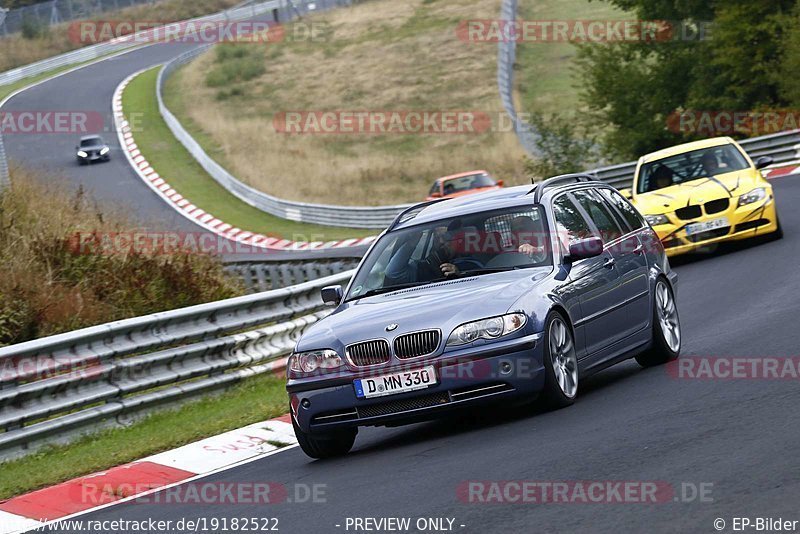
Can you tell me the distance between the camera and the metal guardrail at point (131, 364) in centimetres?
1072

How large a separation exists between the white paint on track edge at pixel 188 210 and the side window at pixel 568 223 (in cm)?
2012

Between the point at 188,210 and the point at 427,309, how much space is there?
116 ft

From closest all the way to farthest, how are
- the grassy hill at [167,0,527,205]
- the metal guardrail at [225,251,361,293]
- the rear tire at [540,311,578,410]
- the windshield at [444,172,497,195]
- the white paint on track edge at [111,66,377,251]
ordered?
the rear tire at [540,311,578,410], the metal guardrail at [225,251,361,293], the windshield at [444,172,497,195], the white paint on track edge at [111,66,377,251], the grassy hill at [167,0,527,205]

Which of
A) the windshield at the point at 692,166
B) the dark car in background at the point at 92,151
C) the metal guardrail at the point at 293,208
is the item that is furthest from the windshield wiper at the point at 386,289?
the dark car in background at the point at 92,151

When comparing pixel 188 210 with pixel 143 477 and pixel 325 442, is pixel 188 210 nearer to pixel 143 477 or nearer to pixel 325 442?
pixel 143 477

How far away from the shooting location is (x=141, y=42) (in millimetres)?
85750

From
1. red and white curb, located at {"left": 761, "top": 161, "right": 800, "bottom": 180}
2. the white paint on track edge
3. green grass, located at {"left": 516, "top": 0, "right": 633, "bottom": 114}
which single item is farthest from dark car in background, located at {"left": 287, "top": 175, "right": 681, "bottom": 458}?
green grass, located at {"left": 516, "top": 0, "right": 633, "bottom": 114}

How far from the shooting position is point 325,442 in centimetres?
897

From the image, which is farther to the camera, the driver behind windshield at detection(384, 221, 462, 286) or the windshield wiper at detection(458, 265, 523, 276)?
the driver behind windshield at detection(384, 221, 462, 286)

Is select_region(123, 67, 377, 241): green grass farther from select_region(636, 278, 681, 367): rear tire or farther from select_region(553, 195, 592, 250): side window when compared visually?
select_region(553, 195, 592, 250): side window

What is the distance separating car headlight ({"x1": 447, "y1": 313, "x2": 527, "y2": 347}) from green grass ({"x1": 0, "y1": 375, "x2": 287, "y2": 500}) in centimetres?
221

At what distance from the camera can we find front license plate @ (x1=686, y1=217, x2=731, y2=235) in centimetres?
→ 1814

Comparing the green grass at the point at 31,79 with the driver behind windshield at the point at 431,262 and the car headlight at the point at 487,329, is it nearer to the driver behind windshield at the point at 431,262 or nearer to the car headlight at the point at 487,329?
the driver behind windshield at the point at 431,262

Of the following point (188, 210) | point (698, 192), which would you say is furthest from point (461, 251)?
point (188, 210)
